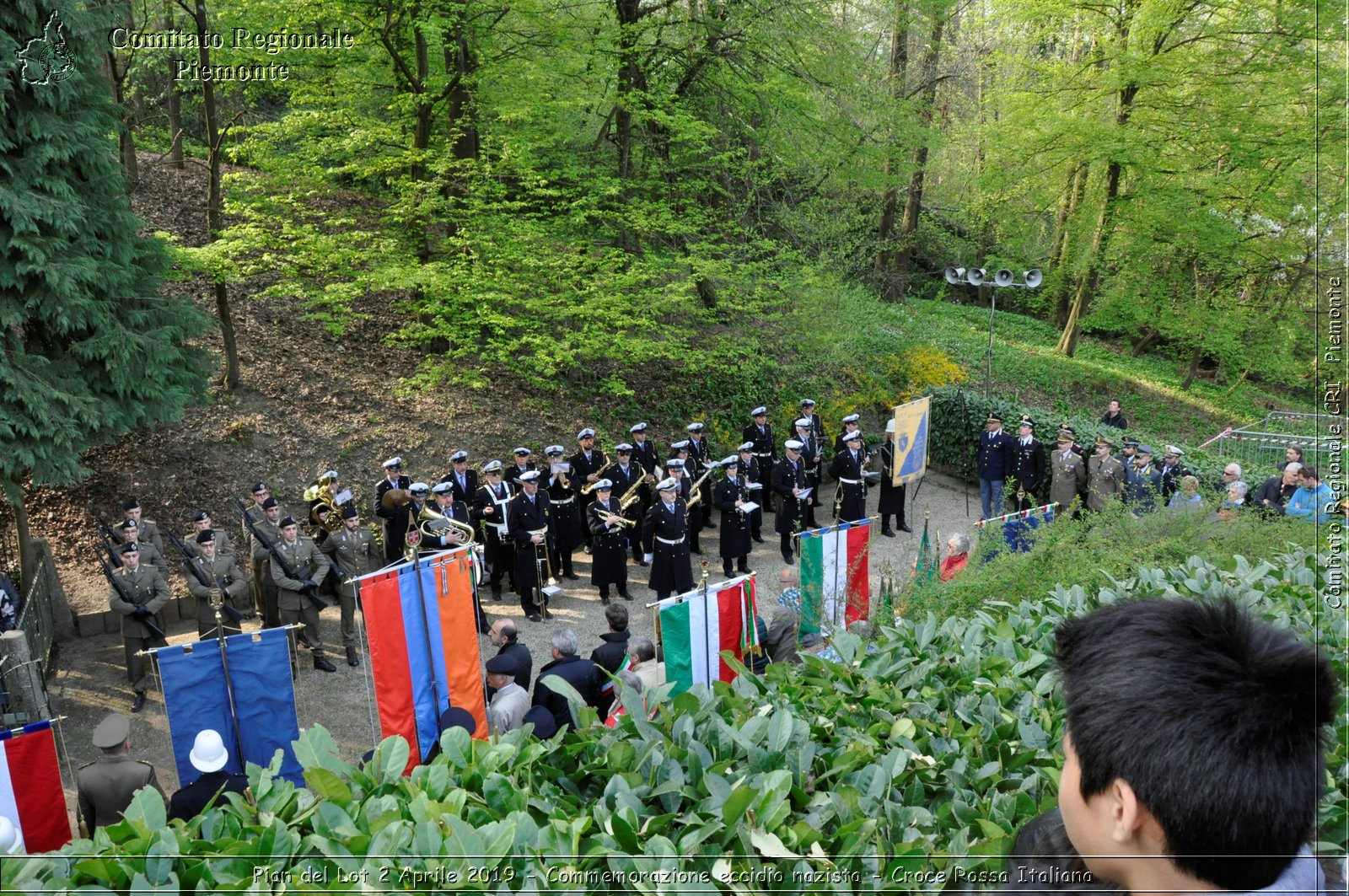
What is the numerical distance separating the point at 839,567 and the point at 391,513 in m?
5.84

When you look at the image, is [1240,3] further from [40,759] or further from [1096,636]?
[40,759]

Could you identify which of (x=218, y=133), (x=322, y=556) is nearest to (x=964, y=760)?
(x=322, y=556)

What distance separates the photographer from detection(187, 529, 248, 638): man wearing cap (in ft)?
32.1

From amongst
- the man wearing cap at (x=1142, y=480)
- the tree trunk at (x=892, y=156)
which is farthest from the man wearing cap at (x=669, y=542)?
the tree trunk at (x=892, y=156)

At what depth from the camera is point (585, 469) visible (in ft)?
44.8

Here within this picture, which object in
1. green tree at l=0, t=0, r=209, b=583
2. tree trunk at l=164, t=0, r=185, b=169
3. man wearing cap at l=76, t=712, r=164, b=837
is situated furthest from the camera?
tree trunk at l=164, t=0, r=185, b=169

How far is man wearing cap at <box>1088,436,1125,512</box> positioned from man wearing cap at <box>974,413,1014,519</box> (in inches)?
Answer: 54.1

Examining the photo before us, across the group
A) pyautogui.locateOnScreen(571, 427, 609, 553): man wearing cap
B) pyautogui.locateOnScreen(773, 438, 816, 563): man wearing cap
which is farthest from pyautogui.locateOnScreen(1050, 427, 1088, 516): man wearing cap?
pyautogui.locateOnScreen(571, 427, 609, 553): man wearing cap

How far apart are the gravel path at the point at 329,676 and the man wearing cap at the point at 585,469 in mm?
737

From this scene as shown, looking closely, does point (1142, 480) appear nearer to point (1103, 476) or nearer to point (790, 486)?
point (1103, 476)

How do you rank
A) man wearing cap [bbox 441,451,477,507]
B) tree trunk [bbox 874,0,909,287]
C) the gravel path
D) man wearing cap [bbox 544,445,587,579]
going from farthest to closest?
1. tree trunk [bbox 874,0,909,287]
2. man wearing cap [bbox 544,445,587,579]
3. man wearing cap [bbox 441,451,477,507]
4. the gravel path

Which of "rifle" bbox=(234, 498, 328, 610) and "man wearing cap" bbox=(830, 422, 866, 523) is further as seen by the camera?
"man wearing cap" bbox=(830, 422, 866, 523)

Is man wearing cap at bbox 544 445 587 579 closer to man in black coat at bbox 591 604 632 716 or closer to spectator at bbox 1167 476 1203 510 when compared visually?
man in black coat at bbox 591 604 632 716

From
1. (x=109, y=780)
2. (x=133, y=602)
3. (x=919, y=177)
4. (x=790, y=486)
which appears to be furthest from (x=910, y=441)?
(x=919, y=177)
